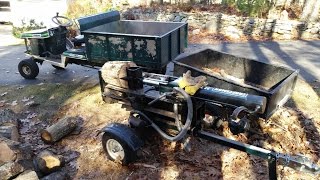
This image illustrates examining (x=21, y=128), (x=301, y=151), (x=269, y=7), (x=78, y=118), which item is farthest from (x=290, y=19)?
(x=21, y=128)

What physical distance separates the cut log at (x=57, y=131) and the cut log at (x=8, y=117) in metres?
1.02

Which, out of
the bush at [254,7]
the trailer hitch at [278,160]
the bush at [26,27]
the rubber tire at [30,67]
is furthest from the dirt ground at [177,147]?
the bush at [26,27]

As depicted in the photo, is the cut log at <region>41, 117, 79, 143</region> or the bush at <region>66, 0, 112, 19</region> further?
the bush at <region>66, 0, 112, 19</region>

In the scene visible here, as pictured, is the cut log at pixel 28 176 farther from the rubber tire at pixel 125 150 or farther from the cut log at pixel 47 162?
the rubber tire at pixel 125 150

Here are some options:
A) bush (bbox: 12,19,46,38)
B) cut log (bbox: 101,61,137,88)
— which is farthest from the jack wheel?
bush (bbox: 12,19,46,38)

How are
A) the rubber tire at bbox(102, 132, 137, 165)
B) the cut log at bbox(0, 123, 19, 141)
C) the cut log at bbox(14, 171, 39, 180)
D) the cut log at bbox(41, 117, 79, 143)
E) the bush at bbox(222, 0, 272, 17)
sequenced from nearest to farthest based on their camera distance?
1. the cut log at bbox(14, 171, 39, 180)
2. the rubber tire at bbox(102, 132, 137, 165)
3. the cut log at bbox(0, 123, 19, 141)
4. the cut log at bbox(41, 117, 79, 143)
5. the bush at bbox(222, 0, 272, 17)

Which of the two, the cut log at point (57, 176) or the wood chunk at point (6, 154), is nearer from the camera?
the cut log at point (57, 176)

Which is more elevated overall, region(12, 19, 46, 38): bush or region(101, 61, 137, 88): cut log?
region(101, 61, 137, 88): cut log

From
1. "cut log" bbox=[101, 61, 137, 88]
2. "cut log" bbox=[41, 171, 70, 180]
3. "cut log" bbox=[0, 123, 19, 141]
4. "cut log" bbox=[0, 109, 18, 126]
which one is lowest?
"cut log" bbox=[0, 109, 18, 126]

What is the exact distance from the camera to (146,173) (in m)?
4.63

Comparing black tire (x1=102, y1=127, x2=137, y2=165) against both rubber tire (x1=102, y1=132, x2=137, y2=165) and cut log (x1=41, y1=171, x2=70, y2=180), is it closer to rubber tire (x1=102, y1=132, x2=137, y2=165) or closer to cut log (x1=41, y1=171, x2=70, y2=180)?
rubber tire (x1=102, y1=132, x2=137, y2=165)

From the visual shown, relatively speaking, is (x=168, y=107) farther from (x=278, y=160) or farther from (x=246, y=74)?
(x=246, y=74)

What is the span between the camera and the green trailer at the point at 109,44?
6.46m

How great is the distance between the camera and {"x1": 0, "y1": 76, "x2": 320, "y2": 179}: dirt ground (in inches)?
181
